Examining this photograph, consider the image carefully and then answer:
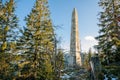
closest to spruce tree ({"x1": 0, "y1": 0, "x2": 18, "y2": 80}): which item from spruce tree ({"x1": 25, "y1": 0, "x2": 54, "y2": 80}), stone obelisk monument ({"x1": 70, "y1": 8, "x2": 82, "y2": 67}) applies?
spruce tree ({"x1": 25, "y1": 0, "x2": 54, "y2": 80})

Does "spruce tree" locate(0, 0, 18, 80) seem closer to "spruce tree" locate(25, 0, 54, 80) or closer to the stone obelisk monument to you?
"spruce tree" locate(25, 0, 54, 80)

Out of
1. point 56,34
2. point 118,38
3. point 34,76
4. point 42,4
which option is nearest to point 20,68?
point 34,76

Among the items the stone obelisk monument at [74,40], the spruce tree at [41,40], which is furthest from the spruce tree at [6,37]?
the stone obelisk monument at [74,40]

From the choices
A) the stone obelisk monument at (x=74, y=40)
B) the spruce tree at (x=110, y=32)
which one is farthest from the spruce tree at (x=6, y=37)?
the stone obelisk monument at (x=74, y=40)

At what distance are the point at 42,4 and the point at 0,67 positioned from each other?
1148 cm

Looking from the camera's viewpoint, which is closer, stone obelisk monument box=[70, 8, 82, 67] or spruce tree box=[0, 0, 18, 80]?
spruce tree box=[0, 0, 18, 80]

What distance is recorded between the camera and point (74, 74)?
34281 millimetres

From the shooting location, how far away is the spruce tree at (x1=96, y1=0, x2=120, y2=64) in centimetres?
2388

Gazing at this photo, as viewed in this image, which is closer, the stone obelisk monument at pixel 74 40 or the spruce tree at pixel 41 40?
the spruce tree at pixel 41 40

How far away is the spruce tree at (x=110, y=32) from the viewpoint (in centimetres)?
2388

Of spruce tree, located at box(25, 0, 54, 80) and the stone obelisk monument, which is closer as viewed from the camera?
spruce tree, located at box(25, 0, 54, 80)

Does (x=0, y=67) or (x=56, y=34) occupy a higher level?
(x=56, y=34)

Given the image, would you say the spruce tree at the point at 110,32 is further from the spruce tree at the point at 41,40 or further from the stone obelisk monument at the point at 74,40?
the stone obelisk monument at the point at 74,40

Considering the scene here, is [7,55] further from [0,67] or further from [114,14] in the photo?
[114,14]
